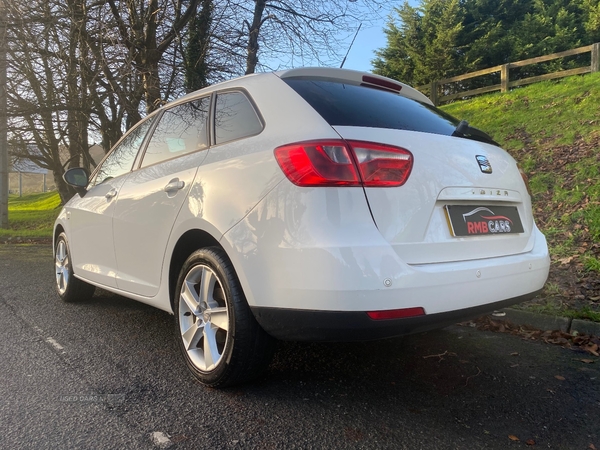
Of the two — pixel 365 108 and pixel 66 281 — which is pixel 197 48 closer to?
pixel 66 281

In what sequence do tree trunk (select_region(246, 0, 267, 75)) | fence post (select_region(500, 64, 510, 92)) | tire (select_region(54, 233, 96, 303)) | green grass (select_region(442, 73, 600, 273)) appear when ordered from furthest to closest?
fence post (select_region(500, 64, 510, 92)) → tree trunk (select_region(246, 0, 267, 75)) → green grass (select_region(442, 73, 600, 273)) → tire (select_region(54, 233, 96, 303))

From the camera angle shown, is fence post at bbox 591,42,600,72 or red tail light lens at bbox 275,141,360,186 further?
fence post at bbox 591,42,600,72

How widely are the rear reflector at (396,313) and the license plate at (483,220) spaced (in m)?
0.44

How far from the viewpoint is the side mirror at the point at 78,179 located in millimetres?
4297

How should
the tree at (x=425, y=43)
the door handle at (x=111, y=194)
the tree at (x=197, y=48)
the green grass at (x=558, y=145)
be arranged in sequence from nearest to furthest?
the door handle at (x=111, y=194) < the green grass at (x=558, y=145) < the tree at (x=197, y=48) < the tree at (x=425, y=43)

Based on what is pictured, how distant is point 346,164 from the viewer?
2.09 meters

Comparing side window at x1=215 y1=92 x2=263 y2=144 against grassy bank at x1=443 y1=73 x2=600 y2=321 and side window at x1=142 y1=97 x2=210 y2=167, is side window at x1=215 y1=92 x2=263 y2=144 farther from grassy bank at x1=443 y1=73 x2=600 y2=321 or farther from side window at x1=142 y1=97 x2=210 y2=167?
grassy bank at x1=443 y1=73 x2=600 y2=321

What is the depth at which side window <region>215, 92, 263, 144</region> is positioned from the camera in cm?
257

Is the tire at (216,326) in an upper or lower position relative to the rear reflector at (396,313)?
lower

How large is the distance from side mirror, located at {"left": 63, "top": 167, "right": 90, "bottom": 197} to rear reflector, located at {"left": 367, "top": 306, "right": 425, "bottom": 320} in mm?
3317

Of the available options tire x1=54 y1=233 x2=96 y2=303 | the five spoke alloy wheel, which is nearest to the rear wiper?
the five spoke alloy wheel

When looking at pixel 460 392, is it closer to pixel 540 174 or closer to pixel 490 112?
pixel 540 174

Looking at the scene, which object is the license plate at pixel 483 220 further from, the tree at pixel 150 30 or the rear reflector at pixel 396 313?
the tree at pixel 150 30

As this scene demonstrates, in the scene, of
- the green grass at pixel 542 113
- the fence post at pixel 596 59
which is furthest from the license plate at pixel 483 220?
the fence post at pixel 596 59
